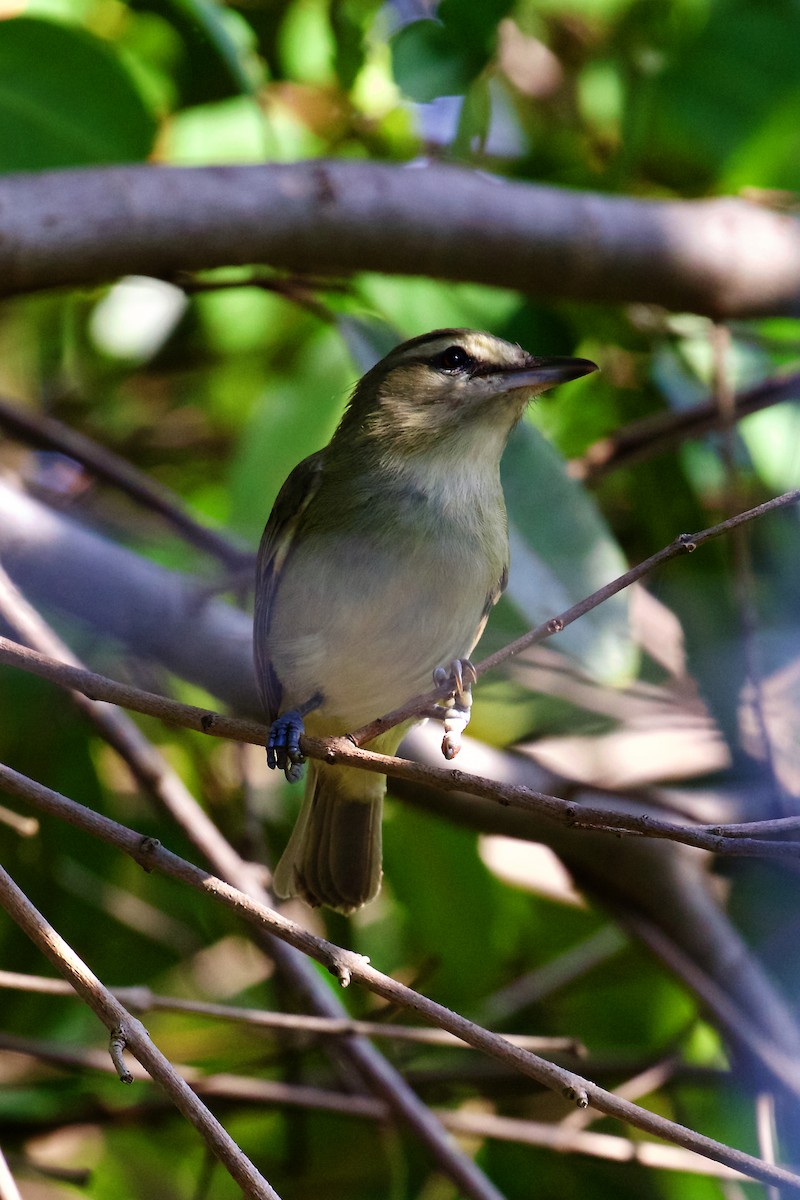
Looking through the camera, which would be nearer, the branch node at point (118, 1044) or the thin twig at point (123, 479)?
the branch node at point (118, 1044)

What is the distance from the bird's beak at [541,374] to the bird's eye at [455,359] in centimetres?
10

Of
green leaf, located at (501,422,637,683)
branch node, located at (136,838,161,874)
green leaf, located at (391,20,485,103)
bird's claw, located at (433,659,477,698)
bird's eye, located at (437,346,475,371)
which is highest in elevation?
green leaf, located at (391,20,485,103)

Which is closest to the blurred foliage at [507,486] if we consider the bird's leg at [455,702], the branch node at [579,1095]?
the bird's leg at [455,702]

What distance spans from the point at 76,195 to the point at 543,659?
1598 mm

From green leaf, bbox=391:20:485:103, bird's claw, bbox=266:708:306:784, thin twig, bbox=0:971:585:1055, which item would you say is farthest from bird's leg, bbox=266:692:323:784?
green leaf, bbox=391:20:485:103

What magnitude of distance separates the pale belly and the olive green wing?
0.04 m

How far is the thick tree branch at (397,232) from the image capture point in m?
2.78

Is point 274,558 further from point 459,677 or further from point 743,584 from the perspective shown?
point 743,584

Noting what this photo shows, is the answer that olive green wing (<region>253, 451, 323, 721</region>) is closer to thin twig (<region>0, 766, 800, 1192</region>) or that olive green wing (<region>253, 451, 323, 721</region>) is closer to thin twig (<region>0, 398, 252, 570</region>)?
thin twig (<region>0, 398, 252, 570</region>)

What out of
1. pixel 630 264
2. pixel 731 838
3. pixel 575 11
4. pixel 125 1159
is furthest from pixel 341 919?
pixel 575 11

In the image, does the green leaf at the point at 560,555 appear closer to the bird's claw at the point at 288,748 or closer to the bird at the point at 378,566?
the bird at the point at 378,566

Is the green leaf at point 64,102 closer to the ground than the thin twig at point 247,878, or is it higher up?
higher up

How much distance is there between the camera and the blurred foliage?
317 centimetres

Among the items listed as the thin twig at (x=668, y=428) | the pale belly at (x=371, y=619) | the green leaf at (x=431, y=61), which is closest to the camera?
the pale belly at (x=371, y=619)
